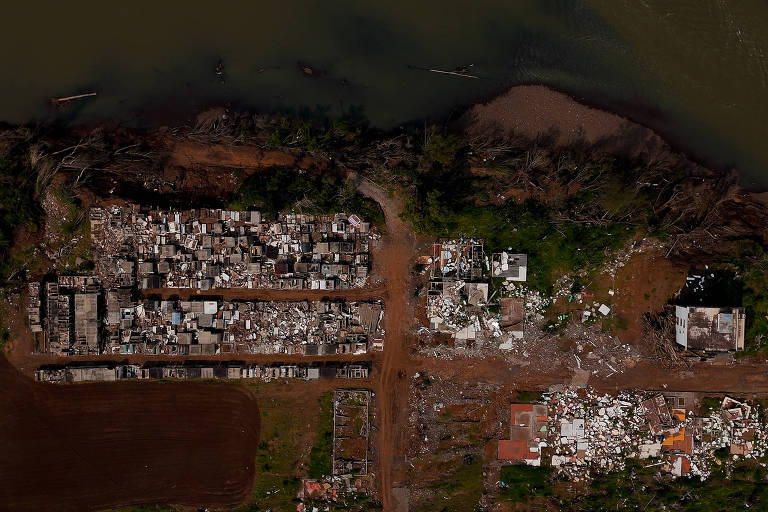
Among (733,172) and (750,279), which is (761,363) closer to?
(750,279)

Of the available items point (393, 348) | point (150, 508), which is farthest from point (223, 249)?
point (150, 508)

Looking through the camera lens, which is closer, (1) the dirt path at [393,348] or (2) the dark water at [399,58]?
(1) the dirt path at [393,348]

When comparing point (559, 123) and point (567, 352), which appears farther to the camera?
point (559, 123)

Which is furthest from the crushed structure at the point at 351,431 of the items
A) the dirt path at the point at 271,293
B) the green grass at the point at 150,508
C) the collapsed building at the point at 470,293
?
the green grass at the point at 150,508

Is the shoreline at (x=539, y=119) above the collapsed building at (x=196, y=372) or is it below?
above

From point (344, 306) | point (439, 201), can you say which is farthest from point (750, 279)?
point (344, 306)

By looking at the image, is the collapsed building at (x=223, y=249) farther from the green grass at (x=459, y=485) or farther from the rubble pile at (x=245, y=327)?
the green grass at (x=459, y=485)

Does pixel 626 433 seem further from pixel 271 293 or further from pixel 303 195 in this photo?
pixel 303 195

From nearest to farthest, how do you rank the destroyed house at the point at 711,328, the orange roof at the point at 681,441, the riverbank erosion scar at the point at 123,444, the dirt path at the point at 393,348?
the destroyed house at the point at 711,328 → the riverbank erosion scar at the point at 123,444 → the dirt path at the point at 393,348 → the orange roof at the point at 681,441
